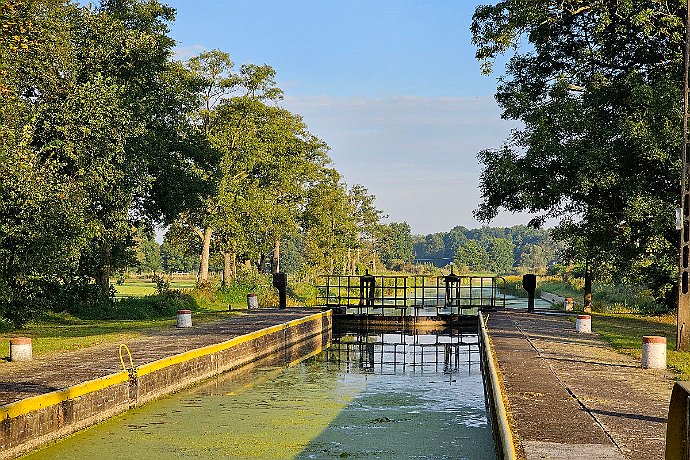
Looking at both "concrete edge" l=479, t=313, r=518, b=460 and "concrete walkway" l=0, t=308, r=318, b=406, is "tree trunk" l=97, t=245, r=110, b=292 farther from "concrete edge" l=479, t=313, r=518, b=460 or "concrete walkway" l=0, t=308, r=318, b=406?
"concrete edge" l=479, t=313, r=518, b=460

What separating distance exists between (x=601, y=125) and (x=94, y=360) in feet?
57.0

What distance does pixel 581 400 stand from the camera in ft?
43.6

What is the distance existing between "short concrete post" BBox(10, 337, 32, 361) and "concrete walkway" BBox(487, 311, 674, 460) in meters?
9.05

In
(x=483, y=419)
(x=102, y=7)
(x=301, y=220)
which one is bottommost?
(x=483, y=419)

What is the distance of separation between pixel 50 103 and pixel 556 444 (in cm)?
2181

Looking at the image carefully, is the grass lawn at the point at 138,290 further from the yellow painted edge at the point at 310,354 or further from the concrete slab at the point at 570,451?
the concrete slab at the point at 570,451

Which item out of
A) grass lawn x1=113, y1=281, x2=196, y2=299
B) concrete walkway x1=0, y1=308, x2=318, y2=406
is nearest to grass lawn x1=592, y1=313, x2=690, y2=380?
concrete walkway x1=0, y1=308, x2=318, y2=406

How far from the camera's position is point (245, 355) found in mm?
23484

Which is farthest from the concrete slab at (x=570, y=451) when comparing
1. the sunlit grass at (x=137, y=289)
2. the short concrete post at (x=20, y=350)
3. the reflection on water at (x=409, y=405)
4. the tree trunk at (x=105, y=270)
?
the sunlit grass at (x=137, y=289)

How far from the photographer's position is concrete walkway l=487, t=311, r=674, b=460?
10172mm

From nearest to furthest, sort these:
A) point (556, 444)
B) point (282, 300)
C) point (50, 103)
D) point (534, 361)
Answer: point (556, 444), point (534, 361), point (50, 103), point (282, 300)

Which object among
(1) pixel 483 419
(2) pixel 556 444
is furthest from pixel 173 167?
(2) pixel 556 444

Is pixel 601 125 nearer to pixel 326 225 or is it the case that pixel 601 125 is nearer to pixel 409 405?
pixel 409 405

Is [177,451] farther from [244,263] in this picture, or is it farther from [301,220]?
[301,220]
